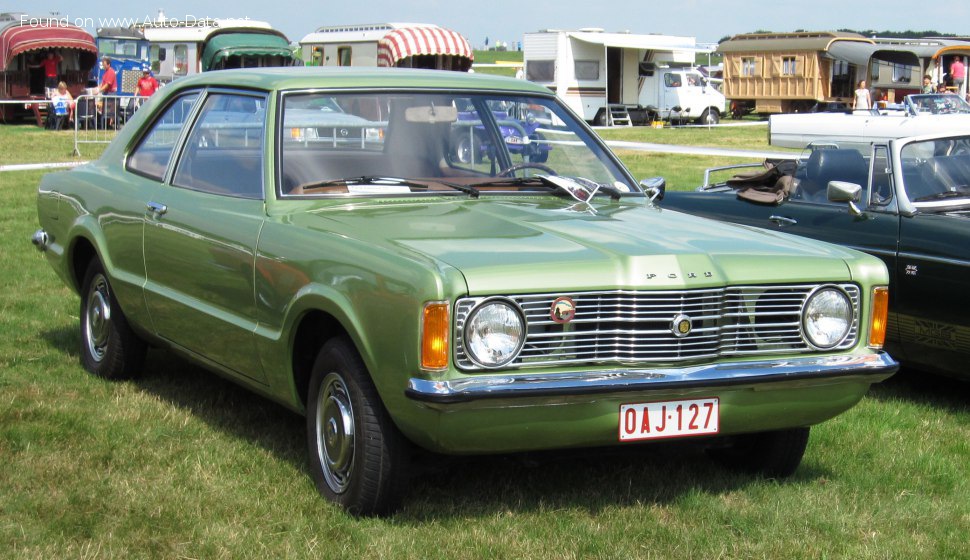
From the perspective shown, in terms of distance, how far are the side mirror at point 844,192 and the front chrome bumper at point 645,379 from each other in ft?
7.63

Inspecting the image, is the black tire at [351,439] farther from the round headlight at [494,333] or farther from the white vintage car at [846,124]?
the white vintage car at [846,124]

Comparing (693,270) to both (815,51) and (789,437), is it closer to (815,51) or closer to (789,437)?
(789,437)

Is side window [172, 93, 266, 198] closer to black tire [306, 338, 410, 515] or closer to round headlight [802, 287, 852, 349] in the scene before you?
black tire [306, 338, 410, 515]

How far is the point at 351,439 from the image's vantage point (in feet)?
14.7

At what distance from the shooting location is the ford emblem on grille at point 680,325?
4.23 m

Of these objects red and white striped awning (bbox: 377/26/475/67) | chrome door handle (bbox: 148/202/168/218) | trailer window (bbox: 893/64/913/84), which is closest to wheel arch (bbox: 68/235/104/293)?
chrome door handle (bbox: 148/202/168/218)

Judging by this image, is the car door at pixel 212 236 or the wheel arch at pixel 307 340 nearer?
the wheel arch at pixel 307 340

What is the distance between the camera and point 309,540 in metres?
4.25

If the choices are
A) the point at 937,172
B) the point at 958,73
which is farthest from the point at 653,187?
the point at 958,73

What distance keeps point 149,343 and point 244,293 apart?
4.60 ft

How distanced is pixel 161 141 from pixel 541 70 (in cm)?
3238

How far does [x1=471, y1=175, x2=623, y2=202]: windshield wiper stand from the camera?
5434 millimetres

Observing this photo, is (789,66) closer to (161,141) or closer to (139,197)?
(161,141)

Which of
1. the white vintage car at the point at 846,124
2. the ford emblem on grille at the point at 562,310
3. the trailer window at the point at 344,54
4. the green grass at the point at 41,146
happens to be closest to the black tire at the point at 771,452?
the ford emblem on grille at the point at 562,310
